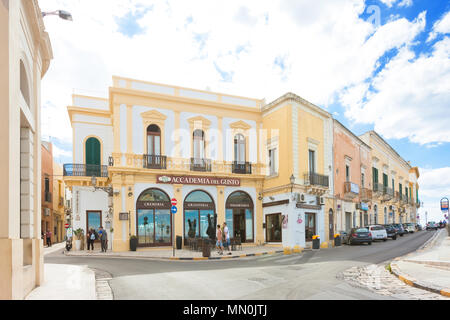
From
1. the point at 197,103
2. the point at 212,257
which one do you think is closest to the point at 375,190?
the point at 197,103

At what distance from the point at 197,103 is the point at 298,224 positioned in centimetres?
958

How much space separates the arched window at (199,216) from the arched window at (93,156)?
21.5ft

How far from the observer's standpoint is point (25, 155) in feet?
29.4

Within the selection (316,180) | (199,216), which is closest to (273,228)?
(316,180)

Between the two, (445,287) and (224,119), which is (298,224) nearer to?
(224,119)

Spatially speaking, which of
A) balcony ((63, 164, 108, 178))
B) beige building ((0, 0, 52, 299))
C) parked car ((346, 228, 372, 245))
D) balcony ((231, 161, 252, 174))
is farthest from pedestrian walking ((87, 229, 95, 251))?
parked car ((346, 228, 372, 245))

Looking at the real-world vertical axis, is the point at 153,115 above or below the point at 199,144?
above

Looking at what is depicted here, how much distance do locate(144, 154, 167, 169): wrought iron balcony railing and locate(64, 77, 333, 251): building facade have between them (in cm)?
6

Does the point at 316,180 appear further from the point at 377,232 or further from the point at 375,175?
the point at 375,175

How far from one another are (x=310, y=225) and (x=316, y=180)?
2.89m

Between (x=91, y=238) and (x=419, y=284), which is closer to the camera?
(x=419, y=284)

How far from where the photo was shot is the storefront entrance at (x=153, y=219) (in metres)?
21.1

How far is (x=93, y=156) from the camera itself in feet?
81.2

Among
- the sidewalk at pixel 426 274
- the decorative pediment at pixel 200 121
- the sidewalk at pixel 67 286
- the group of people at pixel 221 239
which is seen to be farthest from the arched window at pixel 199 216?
the sidewalk at pixel 426 274
